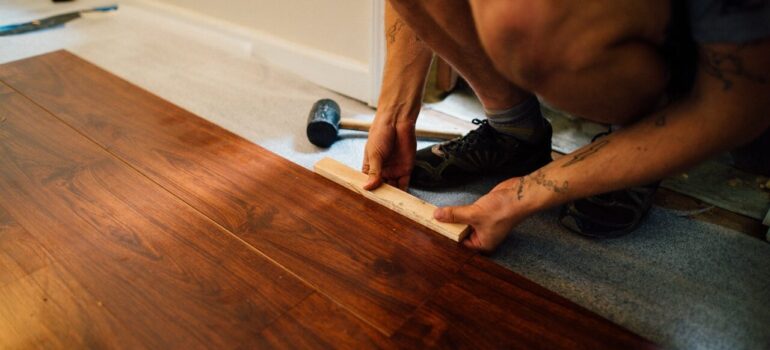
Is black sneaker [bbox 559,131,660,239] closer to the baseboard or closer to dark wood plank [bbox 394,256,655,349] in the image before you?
dark wood plank [bbox 394,256,655,349]

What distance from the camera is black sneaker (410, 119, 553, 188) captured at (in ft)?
3.51

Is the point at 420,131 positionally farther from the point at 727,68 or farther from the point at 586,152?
the point at 727,68

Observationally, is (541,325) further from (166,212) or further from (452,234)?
(166,212)

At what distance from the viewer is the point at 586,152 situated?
30.4 inches

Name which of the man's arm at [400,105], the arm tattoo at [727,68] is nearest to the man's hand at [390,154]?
the man's arm at [400,105]

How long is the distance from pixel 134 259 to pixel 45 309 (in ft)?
0.47

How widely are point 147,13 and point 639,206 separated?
2261 mm

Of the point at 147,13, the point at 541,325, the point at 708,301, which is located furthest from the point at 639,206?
the point at 147,13

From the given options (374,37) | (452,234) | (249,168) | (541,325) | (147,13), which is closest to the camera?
(541,325)

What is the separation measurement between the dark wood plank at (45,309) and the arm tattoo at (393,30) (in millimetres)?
772

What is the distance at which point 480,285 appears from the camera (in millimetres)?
812

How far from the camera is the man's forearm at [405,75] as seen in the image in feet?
3.51

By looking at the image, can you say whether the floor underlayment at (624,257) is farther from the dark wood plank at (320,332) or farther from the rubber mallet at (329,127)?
the dark wood plank at (320,332)

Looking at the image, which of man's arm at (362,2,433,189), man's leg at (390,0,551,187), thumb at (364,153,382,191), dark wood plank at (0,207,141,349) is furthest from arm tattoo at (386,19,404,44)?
dark wood plank at (0,207,141,349)
